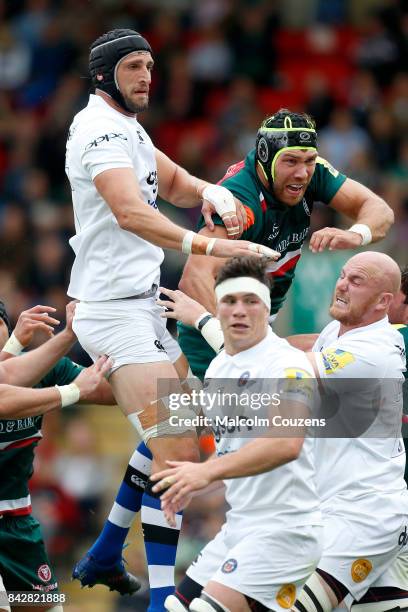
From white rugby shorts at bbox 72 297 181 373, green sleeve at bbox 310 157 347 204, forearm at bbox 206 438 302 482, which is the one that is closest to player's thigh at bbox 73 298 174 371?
white rugby shorts at bbox 72 297 181 373

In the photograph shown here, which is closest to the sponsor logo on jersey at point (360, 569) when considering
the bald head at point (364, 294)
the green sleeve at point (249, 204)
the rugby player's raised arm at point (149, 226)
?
the bald head at point (364, 294)

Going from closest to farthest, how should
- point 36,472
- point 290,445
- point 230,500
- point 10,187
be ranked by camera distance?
point 290,445, point 230,500, point 36,472, point 10,187

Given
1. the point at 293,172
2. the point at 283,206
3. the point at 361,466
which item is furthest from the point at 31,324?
the point at 361,466

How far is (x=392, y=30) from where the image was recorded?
16922 millimetres

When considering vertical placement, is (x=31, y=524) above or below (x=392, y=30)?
below

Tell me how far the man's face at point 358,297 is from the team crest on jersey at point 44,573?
252 centimetres

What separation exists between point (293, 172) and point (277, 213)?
0.30m

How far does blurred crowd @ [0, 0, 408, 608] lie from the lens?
15109 millimetres

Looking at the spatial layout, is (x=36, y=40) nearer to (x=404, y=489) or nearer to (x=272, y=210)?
(x=272, y=210)

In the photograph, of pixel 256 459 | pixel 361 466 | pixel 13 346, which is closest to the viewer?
pixel 256 459

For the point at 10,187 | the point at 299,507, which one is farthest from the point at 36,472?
the point at 299,507

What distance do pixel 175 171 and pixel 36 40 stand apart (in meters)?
9.22

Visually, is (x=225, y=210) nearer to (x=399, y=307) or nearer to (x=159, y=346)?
(x=159, y=346)

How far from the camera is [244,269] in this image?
662 cm
